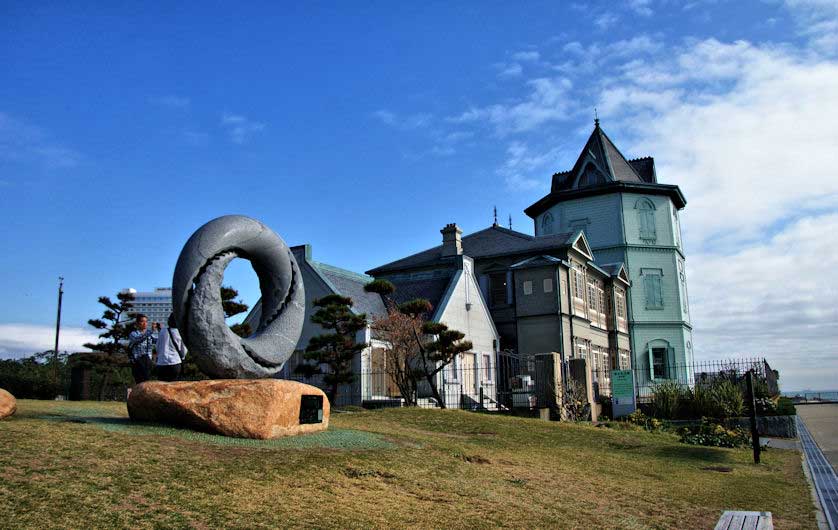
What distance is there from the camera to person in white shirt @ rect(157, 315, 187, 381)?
11938 millimetres

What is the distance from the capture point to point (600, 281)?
1597 inches

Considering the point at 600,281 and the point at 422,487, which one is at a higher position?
the point at 600,281

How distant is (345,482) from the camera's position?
8.10 metres

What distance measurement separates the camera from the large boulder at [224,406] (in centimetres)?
970

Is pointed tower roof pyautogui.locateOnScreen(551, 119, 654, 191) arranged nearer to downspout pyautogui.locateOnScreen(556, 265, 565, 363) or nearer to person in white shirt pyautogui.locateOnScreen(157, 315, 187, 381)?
downspout pyautogui.locateOnScreen(556, 265, 565, 363)

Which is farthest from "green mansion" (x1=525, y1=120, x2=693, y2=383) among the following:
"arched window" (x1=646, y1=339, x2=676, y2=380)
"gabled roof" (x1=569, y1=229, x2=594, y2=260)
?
"gabled roof" (x1=569, y1=229, x2=594, y2=260)

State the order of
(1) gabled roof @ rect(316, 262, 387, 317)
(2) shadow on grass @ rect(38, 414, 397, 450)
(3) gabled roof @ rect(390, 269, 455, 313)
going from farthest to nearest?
(3) gabled roof @ rect(390, 269, 455, 313) → (1) gabled roof @ rect(316, 262, 387, 317) → (2) shadow on grass @ rect(38, 414, 397, 450)

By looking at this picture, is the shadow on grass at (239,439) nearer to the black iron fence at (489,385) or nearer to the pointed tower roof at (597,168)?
the black iron fence at (489,385)

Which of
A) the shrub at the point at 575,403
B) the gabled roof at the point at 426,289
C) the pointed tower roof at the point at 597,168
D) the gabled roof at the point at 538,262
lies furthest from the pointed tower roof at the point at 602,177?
the shrub at the point at 575,403

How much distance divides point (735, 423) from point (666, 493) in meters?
13.2

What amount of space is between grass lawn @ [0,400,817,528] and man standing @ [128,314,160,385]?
2.87 feet

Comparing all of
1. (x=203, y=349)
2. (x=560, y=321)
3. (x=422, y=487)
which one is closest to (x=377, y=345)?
(x=560, y=321)

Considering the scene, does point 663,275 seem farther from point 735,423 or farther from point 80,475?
point 80,475

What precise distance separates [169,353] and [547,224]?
1641 inches
